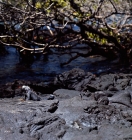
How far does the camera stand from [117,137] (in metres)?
3.30

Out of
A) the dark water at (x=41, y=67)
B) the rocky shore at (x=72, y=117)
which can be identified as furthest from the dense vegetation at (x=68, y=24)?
the rocky shore at (x=72, y=117)

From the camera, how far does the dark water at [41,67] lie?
29.6ft

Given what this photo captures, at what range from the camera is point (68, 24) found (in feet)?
30.7

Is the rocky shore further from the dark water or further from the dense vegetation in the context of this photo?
the dark water

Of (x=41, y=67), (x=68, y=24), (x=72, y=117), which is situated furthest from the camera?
(x=41, y=67)

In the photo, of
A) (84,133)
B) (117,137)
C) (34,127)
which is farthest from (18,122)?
(117,137)

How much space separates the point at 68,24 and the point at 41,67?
5.82 feet

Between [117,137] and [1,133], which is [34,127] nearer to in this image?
[1,133]

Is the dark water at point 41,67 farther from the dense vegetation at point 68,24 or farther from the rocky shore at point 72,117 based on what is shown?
the rocky shore at point 72,117

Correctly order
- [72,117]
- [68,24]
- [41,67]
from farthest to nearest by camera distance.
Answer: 1. [41,67]
2. [68,24]
3. [72,117]

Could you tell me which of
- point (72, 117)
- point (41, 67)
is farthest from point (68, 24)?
point (72, 117)

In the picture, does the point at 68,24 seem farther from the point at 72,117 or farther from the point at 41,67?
the point at 72,117

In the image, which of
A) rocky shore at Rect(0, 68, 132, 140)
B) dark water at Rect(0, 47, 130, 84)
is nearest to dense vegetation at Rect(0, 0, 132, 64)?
dark water at Rect(0, 47, 130, 84)

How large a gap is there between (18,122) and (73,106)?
0.77 m
